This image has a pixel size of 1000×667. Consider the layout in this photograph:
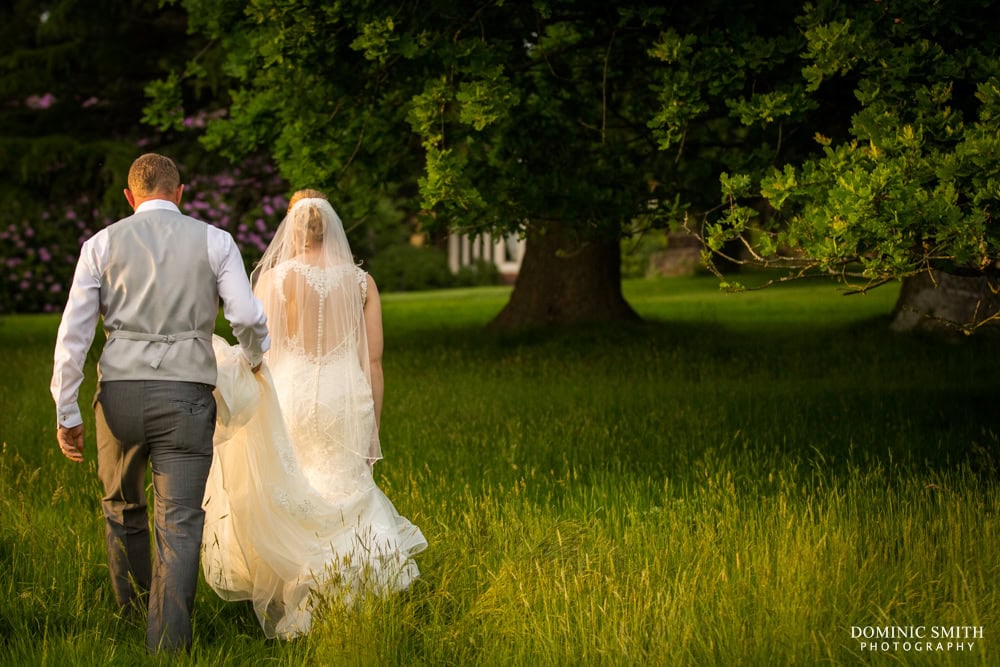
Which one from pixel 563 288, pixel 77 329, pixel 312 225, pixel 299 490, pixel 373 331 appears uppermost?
pixel 312 225

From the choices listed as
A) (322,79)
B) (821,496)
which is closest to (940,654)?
(821,496)

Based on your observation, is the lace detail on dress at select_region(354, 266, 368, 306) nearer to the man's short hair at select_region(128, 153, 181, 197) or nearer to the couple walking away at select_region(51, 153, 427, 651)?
the couple walking away at select_region(51, 153, 427, 651)

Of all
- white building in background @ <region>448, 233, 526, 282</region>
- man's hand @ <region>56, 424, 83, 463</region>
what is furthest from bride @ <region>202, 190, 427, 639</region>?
white building in background @ <region>448, 233, 526, 282</region>

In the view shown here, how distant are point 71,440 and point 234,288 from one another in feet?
3.01

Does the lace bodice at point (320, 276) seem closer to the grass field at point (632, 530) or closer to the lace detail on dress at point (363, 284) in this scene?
the lace detail on dress at point (363, 284)

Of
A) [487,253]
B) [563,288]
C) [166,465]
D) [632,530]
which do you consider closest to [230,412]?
[166,465]

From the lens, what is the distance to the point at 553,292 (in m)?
19.1

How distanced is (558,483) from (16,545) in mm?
3344

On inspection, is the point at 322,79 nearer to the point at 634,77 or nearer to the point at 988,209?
the point at 634,77

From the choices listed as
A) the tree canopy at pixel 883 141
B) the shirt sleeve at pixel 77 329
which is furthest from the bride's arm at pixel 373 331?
the tree canopy at pixel 883 141

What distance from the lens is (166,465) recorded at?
4.89 m

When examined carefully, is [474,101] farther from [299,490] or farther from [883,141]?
[299,490]

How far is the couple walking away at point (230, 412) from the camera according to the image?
485cm

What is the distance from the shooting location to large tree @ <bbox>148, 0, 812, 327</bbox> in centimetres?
890
